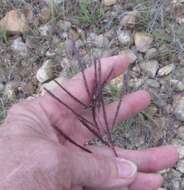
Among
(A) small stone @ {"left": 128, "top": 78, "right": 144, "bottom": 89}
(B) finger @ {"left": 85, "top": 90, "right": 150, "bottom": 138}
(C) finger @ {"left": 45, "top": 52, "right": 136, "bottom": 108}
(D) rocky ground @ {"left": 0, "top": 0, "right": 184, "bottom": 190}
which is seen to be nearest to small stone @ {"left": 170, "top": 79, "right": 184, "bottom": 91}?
(D) rocky ground @ {"left": 0, "top": 0, "right": 184, "bottom": 190}

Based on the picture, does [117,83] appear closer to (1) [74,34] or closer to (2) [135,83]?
(2) [135,83]

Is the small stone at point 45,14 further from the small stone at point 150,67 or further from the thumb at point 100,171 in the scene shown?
the thumb at point 100,171

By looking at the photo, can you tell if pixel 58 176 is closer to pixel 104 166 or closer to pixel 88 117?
pixel 104 166

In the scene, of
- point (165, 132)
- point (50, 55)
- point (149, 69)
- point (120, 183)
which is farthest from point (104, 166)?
point (50, 55)

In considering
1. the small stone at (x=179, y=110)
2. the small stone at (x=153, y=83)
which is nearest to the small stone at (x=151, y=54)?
the small stone at (x=153, y=83)

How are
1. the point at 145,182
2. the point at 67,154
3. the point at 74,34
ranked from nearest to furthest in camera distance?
the point at 67,154
the point at 145,182
the point at 74,34

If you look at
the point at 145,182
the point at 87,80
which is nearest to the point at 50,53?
the point at 87,80

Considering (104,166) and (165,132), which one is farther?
(165,132)
